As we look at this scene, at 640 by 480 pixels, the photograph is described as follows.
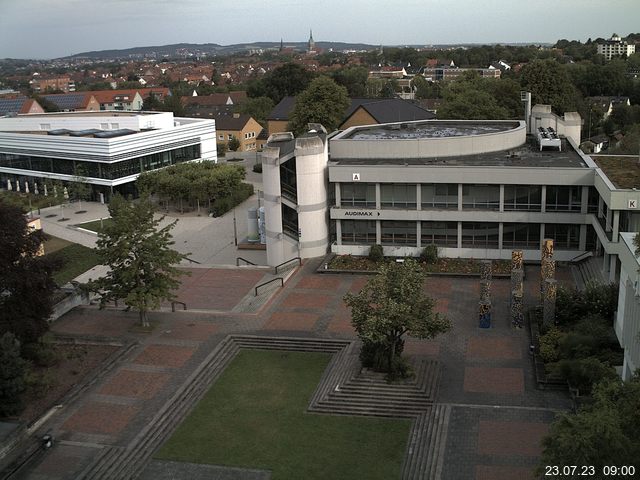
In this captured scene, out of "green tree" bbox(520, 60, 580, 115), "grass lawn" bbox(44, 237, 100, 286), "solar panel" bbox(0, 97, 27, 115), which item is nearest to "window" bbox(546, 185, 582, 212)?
"grass lawn" bbox(44, 237, 100, 286)

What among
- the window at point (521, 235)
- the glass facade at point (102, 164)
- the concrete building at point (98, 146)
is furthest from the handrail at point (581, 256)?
the glass facade at point (102, 164)

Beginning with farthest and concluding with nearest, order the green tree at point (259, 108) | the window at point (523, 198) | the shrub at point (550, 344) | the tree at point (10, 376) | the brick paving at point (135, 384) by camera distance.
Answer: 1. the green tree at point (259, 108)
2. the window at point (523, 198)
3. the shrub at point (550, 344)
4. the brick paving at point (135, 384)
5. the tree at point (10, 376)

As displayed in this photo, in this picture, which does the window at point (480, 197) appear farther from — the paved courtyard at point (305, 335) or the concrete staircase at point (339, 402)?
the concrete staircase at point (339, 402)

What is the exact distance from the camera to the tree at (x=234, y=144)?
87.8 m

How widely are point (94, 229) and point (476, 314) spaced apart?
1276 inches

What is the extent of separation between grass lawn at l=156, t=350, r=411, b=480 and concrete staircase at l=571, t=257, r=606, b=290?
15.0 m

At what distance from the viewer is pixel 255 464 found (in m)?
21.0

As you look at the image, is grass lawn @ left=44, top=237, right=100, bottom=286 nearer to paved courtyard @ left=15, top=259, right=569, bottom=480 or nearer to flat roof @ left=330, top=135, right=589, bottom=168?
paved courtyard @ left=15, top=259, right=569, bottom=480

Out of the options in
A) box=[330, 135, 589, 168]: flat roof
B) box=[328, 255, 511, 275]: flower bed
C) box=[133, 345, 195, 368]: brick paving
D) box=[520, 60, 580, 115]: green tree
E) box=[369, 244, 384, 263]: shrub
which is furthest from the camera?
box=[520, 60, 580, 115]: green tree

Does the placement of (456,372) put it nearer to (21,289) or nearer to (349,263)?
(349,263)

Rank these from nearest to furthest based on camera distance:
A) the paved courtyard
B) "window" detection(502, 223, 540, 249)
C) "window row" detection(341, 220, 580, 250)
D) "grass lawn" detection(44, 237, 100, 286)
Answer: the paved courtyard → "window row" detection(341, 220, 580, 250) → "window" detection(502, 223, 540, 249) → "grass lawn" detection(44, 237, 100, 286)

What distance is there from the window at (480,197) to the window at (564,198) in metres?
2.71

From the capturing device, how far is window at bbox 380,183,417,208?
39156 millimetres

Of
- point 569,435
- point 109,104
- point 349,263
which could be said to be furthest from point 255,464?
point 109,104
